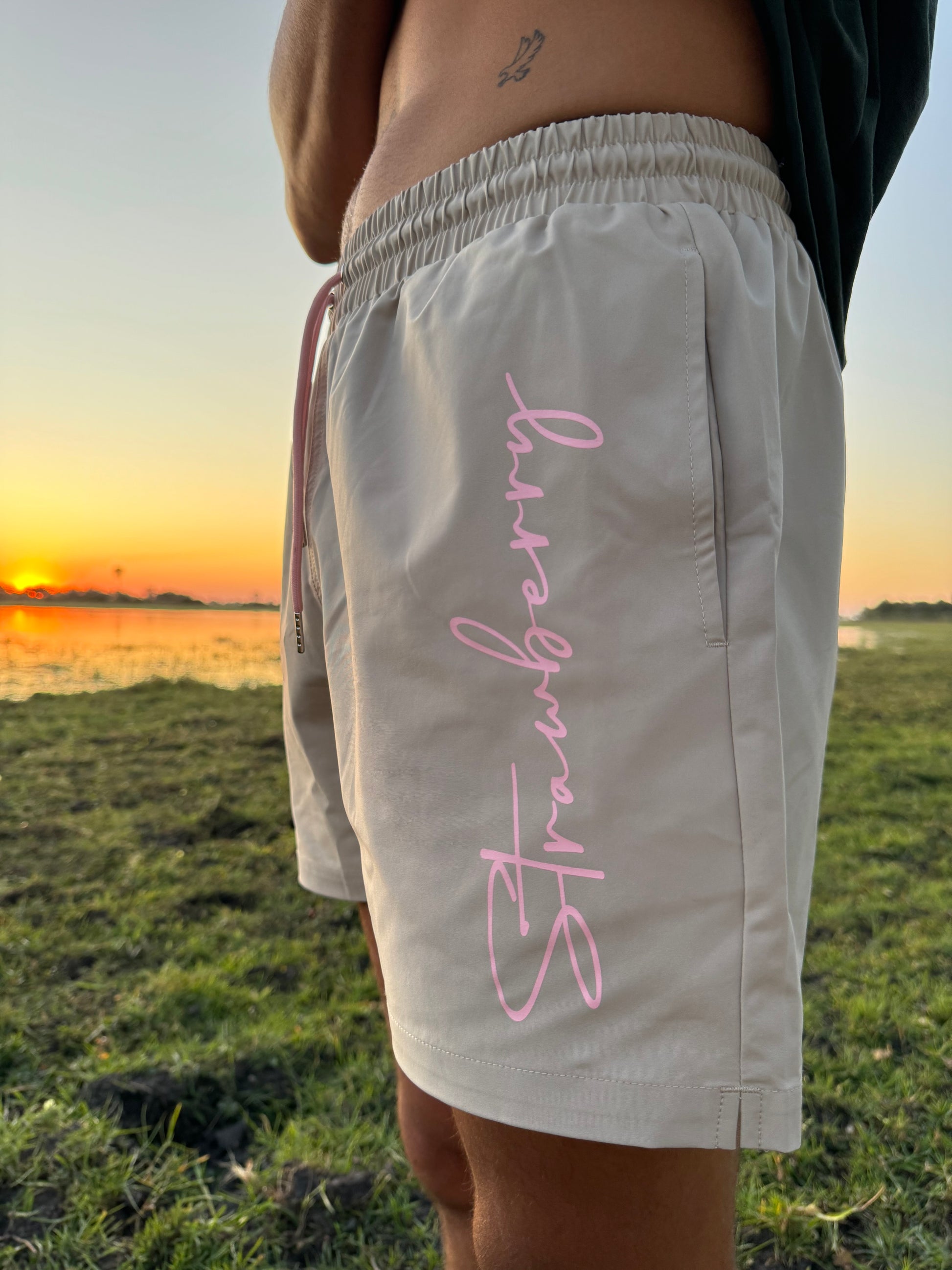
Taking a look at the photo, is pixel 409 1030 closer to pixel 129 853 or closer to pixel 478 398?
pixel 478 398

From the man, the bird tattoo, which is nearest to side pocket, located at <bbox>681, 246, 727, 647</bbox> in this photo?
the man

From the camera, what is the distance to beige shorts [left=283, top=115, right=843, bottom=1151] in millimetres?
549

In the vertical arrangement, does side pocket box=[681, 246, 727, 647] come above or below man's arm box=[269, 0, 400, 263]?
below

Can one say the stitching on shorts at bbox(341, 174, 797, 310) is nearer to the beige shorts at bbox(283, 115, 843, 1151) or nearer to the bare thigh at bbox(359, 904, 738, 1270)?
the beige shorts at bbox(283, 115, 843, 1151)

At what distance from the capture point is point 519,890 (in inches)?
22.9

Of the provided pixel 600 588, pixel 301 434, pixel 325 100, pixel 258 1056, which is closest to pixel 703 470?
pixel 600 588

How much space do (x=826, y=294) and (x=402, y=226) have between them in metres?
0.42

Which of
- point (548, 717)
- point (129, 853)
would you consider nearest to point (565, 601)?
point (548, 717)

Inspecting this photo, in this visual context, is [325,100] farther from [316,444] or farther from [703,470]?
[703,470]

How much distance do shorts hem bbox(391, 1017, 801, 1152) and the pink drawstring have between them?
538 millimetres

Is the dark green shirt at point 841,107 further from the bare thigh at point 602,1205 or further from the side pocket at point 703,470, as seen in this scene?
the bare thigh at point 602,1205

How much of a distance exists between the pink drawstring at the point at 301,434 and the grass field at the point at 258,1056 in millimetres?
1103

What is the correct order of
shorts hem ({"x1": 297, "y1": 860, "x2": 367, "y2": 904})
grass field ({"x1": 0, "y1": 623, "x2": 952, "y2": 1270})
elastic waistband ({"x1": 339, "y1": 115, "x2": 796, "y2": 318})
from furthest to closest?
grass field ({"x1": 0, "y1": 623, "x2": 952, "y2": 1270})
shorts hem ({"x1": 297, "y1": 860, "x2": 367, "y2": 904})
elastic waistband ({"x1": 339, "y1": 115, "x2": 796, "y2": 318})

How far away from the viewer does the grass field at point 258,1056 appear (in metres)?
1.34
